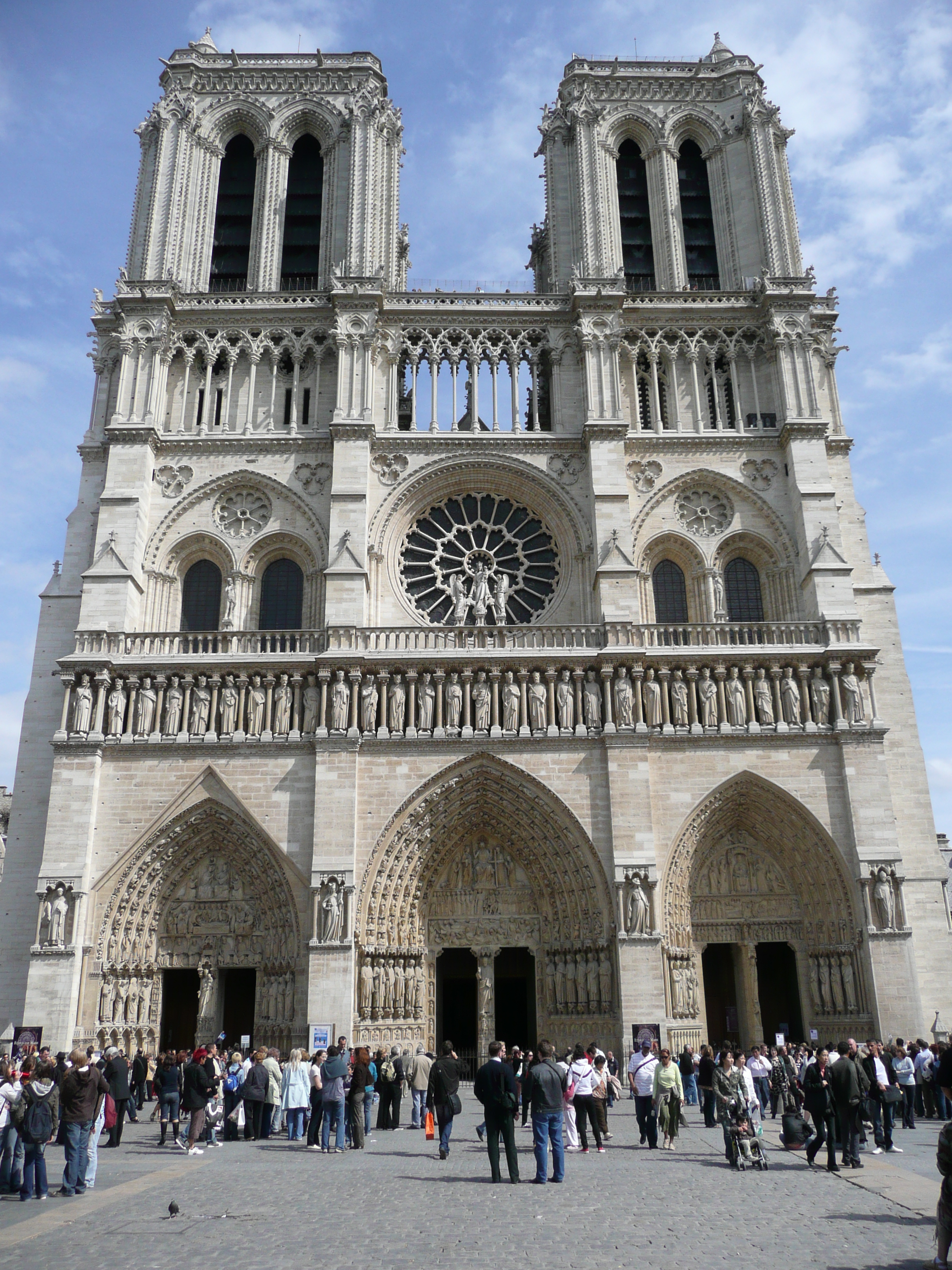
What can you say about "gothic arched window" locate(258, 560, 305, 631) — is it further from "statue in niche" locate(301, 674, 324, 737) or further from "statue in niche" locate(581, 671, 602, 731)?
"statue in niche" locate(581, 671, 602, 731)

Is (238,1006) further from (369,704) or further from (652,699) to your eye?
(652,699)

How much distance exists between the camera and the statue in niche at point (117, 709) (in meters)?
22.0

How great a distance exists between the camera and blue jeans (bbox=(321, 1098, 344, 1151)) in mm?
12805

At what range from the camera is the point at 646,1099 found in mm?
12984

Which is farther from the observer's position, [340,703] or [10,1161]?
[340,703]

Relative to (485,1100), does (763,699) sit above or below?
above

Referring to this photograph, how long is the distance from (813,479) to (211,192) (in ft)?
58.9

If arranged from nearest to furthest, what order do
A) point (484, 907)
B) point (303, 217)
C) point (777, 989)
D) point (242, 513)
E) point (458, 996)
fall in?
point (484, 907) → point (777, 989) → point (458, 996) → point (242, 513) → point (303, 217)

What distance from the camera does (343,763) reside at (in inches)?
846

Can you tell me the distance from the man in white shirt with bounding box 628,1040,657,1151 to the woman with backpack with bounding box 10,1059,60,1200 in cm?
682

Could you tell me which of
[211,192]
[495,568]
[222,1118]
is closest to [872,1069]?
[222,1118]

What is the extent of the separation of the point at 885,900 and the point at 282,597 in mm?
14704

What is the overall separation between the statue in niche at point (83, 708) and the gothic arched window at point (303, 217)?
12.4 meters

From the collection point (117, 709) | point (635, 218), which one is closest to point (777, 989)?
point (117, 709)
